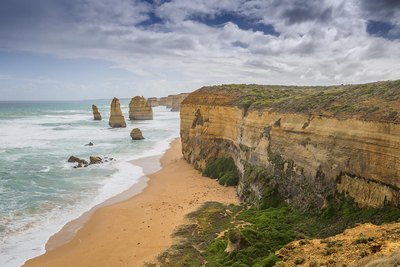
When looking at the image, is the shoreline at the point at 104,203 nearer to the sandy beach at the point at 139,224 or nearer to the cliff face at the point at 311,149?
the sandy beach at the point at 139,224

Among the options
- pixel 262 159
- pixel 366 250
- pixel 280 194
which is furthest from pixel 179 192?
pixel 366 250

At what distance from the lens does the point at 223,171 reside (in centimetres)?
3253

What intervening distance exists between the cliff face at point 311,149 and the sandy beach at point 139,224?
3741 mm

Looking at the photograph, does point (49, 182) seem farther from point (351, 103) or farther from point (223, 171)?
point (351, 103)

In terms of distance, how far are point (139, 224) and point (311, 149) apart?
11513 mm

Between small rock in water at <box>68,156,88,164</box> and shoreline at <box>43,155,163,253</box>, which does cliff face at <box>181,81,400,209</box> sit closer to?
shoreline at <box>43,155,163,253</box>

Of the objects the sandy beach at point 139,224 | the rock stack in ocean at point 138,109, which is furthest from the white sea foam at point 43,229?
the rock stack in ocean at point 138,109

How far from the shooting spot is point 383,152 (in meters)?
16.1

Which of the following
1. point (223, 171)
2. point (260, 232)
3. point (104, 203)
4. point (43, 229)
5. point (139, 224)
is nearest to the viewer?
point (260, 232)

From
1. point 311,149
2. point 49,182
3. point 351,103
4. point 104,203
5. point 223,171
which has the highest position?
point 351,103

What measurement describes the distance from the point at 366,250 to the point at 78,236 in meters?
16.2

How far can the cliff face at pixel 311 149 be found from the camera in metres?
16.2

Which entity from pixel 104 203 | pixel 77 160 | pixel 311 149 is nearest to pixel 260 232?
pixel 311 149

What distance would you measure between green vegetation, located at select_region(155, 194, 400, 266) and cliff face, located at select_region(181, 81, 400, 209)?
69cm
